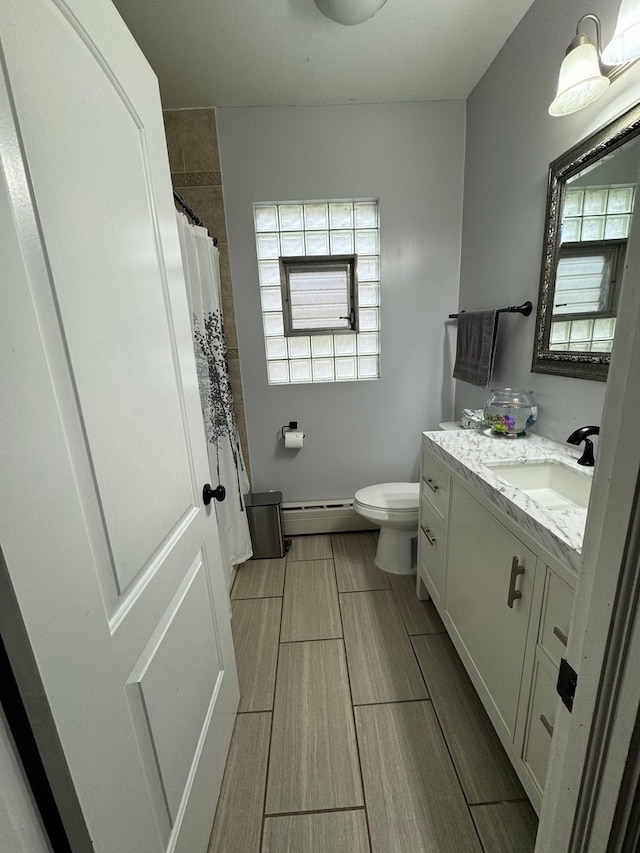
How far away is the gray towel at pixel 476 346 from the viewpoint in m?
1.68

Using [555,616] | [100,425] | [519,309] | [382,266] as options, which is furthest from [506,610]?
[382,266]

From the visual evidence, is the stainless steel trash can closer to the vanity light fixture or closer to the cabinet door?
the cabinet door

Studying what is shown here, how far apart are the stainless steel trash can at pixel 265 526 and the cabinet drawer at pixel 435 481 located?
1.01 meters

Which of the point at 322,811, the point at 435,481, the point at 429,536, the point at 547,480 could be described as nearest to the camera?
the point at 322,811

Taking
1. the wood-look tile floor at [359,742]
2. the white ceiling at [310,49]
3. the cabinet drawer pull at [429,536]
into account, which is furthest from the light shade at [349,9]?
the wood-look tile floor at [359,742]

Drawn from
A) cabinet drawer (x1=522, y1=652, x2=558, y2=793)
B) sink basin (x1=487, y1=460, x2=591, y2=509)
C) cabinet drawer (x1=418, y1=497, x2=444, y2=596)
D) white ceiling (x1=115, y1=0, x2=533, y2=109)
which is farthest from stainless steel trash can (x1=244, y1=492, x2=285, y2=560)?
white ceiling (x1=115, y1=0, x2=533, y2=109)

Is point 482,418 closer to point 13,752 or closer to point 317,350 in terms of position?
point 317,350

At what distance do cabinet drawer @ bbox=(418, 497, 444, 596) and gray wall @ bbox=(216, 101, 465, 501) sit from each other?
75cm

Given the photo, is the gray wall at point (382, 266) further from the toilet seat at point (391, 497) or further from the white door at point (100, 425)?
the white door at point (100, 425)

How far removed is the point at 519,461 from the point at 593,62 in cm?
125

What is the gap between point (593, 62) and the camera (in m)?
0.98

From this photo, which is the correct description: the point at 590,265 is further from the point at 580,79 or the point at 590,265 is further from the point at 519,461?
the point at 519,461

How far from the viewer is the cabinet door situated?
0.90 meters

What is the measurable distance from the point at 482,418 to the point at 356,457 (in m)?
0.91
